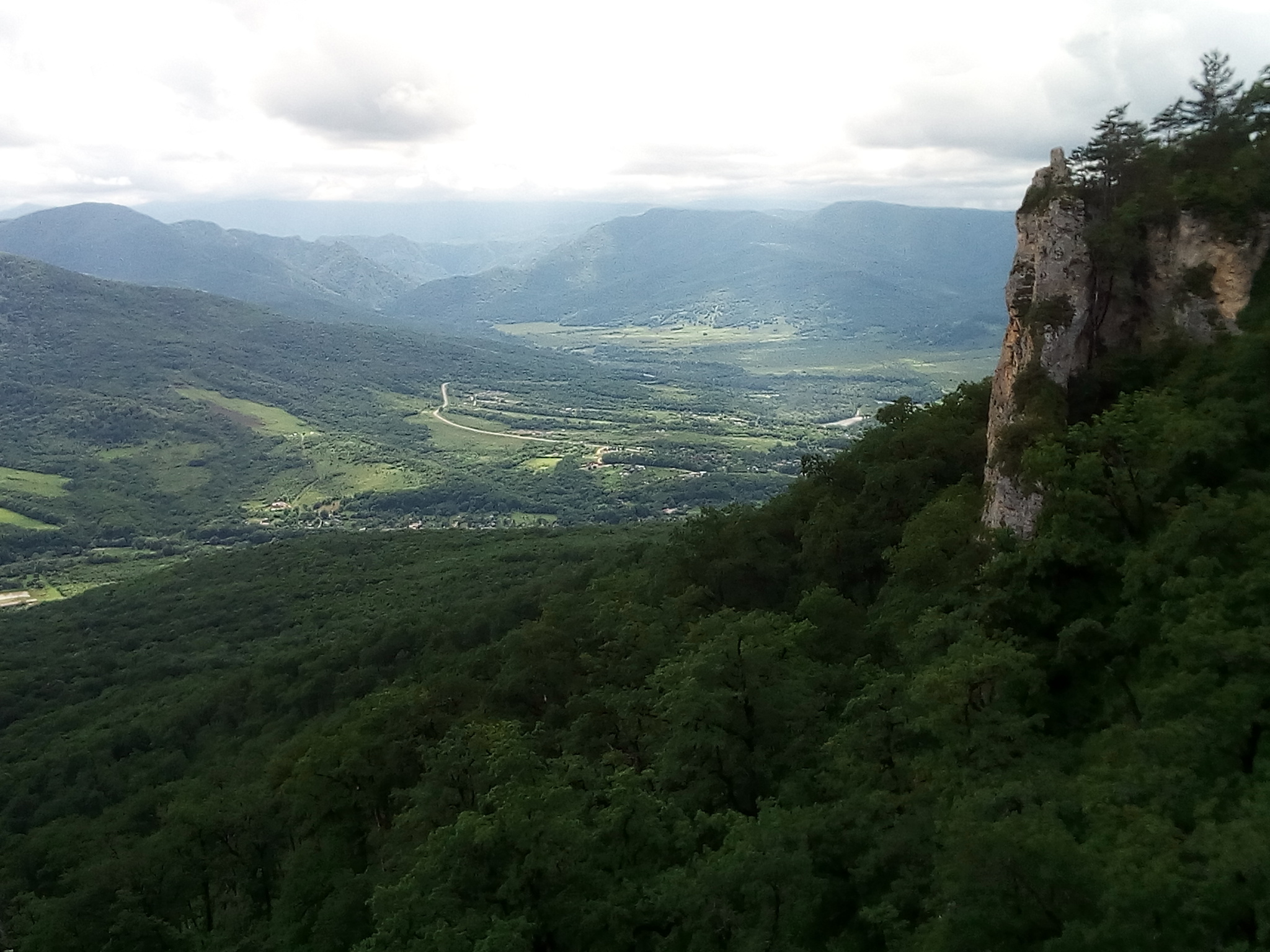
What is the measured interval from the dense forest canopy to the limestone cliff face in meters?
1.09

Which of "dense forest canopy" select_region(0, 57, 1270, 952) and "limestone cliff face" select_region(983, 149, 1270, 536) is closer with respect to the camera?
"dense forest canopy" select_region(0, 57, 1270, 952)

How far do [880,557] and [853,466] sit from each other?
7.68 meters

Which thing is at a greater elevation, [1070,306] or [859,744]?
[1070,306]

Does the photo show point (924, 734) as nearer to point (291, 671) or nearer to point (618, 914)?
point (618, 914)

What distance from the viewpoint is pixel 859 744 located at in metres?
25.0

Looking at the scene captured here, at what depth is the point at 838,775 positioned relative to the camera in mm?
24453

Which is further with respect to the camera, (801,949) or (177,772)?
(177,772)

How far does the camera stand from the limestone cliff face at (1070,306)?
31375 millimetres

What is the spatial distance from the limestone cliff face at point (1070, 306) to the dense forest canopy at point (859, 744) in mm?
1090

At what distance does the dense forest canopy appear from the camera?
17844 millimetres

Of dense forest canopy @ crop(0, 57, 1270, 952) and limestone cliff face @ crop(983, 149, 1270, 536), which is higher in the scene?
limestone cliff face @ crop(983, 149, 1270, 536)

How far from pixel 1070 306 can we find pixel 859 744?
2021 cm

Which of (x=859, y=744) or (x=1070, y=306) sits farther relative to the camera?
(x=1070, y=306)

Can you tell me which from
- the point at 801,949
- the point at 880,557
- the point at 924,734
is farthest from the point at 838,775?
the point at 880,557
